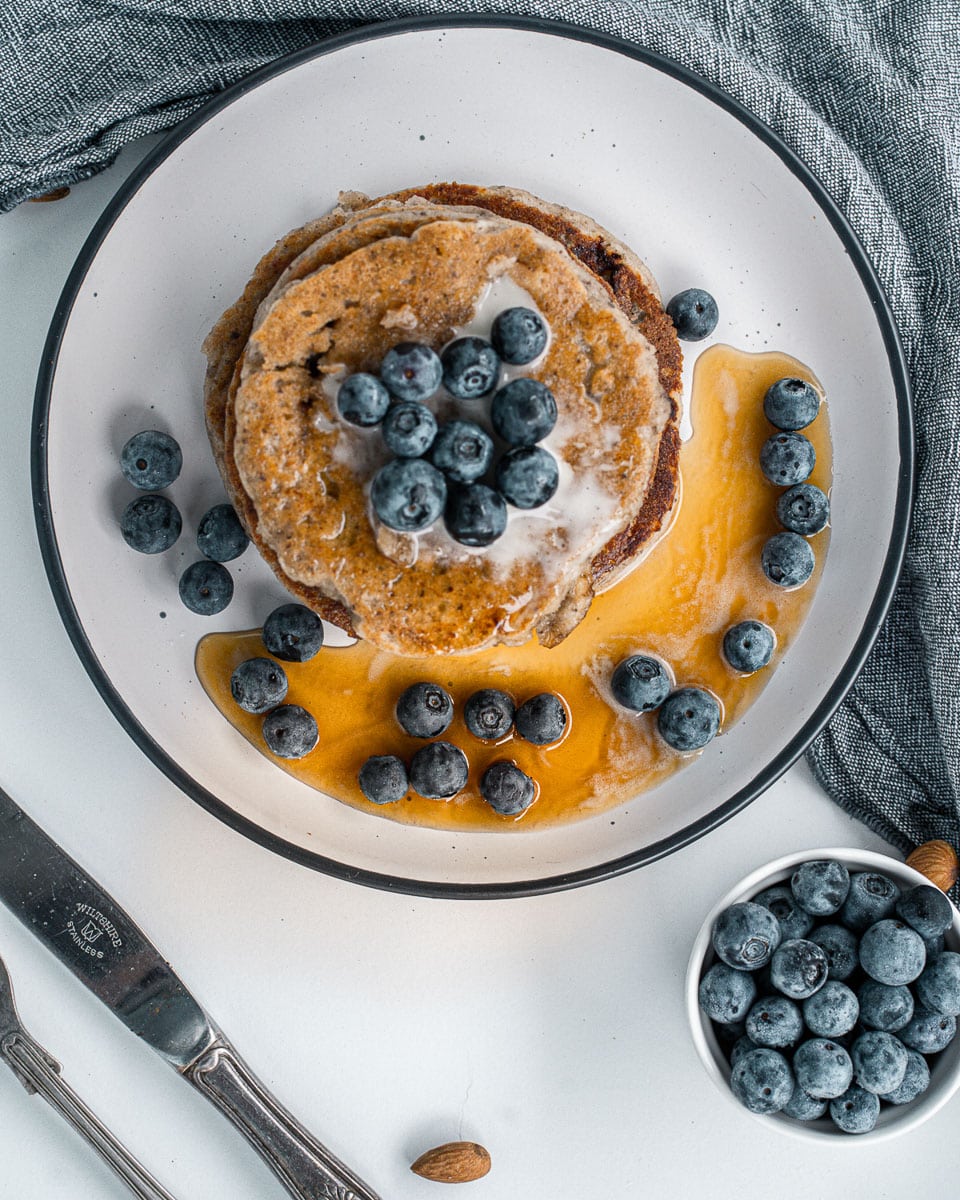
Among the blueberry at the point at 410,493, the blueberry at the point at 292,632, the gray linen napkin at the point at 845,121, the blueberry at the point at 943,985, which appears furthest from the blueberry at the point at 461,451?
the blueberry at the point at 943,985

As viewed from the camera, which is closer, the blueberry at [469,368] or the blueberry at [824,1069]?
the blueberry at [469,368]

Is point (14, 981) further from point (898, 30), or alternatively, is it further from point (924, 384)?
point (898, 30)

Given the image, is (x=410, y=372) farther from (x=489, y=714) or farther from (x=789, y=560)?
(x=789, y=560)

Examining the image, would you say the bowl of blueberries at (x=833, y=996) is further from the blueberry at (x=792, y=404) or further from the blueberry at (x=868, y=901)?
the blueberry at (x=792, y=404)

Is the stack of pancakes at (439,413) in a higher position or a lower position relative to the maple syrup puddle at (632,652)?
higher

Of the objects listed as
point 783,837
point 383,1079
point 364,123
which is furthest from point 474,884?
point 364,123

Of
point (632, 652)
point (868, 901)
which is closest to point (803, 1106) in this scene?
point (868, 901)
